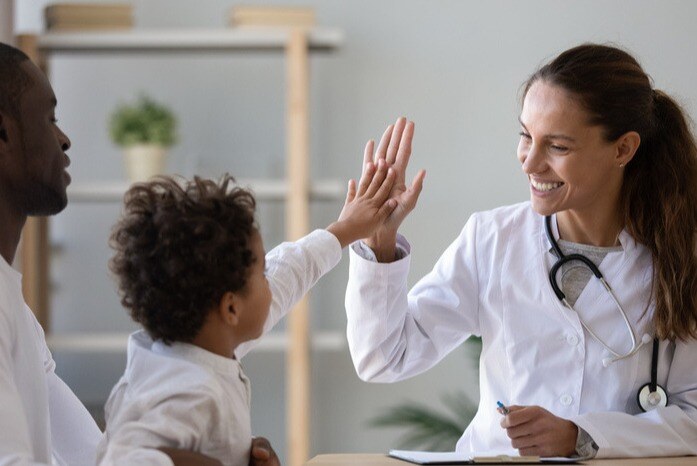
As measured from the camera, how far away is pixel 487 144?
4.18m

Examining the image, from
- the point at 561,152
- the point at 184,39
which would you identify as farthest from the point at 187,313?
the point at 184,39

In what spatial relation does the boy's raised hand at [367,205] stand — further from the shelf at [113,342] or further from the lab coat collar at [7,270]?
the shelf at [113,342]

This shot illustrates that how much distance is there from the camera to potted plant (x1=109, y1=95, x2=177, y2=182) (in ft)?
12.7

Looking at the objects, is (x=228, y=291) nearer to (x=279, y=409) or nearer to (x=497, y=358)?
(x=497, y=358)

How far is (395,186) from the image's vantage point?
6.33 feet

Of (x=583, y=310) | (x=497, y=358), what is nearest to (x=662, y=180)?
(x=583, y=310)

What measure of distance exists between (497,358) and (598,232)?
300 millimetres

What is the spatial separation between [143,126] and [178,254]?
9.14 ft

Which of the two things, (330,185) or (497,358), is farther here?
(330,185)

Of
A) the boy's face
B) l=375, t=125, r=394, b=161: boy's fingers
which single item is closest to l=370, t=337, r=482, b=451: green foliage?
l=375, t=125, r=394, b=161: boy's fingers

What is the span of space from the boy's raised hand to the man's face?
1.89 ft

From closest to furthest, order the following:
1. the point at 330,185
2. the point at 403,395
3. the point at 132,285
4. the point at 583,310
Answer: the point at 132,285, the point at 583,310, the point at 330,185, the point at 403,395

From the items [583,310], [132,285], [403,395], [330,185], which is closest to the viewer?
[132,285]

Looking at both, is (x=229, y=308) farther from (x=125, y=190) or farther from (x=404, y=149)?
(x=125, y=190)
